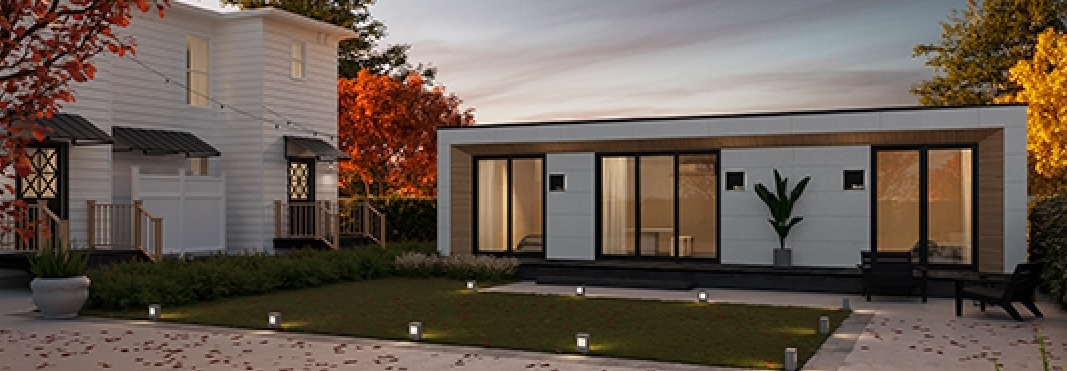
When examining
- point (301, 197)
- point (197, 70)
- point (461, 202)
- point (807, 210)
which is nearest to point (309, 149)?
point (301, 197)

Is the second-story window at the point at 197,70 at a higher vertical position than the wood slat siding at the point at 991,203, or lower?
higher

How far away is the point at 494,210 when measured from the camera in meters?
19.4

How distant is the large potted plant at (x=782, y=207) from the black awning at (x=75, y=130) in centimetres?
1210

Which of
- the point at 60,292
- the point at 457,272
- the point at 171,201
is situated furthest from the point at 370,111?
the point at 60,292

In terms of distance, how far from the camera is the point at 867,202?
16.1 m

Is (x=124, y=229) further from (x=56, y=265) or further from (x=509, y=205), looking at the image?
(x=509, y=205)

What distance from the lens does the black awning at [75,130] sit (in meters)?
16.5

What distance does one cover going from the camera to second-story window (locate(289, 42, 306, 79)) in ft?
77.0

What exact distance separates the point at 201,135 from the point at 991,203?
55.4ft

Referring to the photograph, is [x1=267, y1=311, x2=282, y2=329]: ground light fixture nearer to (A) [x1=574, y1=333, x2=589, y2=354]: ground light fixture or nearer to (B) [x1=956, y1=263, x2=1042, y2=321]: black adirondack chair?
(A) [x1=574, y1=333, x2=589, y2=354]: ground light fixture

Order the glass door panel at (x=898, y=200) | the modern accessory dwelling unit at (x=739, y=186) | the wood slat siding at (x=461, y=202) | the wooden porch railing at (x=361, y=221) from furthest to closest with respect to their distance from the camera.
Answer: the wooden porch railing at (x=361, y=221), the wood slat siding at (x=461, y=202), the glass door panel at (x=898, y=200), the modern accessory dwelling unit at (x=739, y=186)

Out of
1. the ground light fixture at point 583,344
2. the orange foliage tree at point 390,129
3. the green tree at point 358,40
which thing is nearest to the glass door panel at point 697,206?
the ground light fixture at point 583,344

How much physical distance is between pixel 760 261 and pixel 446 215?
650cm

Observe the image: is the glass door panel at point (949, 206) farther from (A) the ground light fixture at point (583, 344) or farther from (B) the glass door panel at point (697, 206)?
(A) the ground light fixture at point (583, 344)
